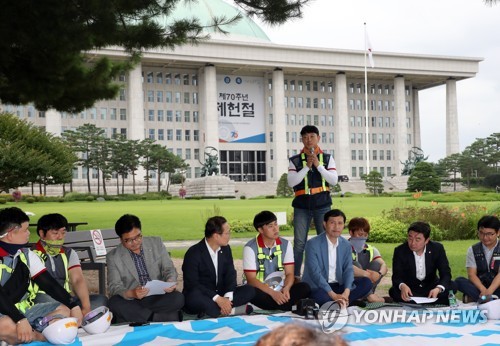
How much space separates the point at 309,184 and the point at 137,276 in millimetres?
2536

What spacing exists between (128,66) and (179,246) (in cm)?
489

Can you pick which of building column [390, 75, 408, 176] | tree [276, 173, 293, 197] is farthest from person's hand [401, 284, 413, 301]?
building column [390, 75, 408, 176]

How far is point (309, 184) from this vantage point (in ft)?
25.1

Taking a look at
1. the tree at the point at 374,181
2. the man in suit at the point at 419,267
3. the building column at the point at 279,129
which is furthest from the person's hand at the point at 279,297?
the building column at the point at 279,129

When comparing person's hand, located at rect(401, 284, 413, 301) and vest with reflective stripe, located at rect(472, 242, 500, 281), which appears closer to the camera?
person's hand, located at rect(401, 284, 413, 301)

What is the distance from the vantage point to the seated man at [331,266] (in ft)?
20.7

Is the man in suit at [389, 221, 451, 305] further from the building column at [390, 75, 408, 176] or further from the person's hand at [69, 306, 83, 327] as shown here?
the building column at [390, 75, 408, 176]

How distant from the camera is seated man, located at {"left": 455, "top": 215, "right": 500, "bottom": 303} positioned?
6391mm

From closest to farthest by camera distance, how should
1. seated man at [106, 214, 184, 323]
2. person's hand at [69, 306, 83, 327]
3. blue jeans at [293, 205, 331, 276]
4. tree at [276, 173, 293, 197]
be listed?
person's hand at [69, 306, 83, 327]
seated man at [106, 214, 184, 323]
blue jeans at [293, 205, 331, 276]
tree at [276, 173, 293, 197]

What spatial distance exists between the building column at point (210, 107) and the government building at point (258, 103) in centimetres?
12

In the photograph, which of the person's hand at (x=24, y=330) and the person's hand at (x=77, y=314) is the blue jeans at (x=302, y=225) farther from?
the person's hand at (x=24, y=330)

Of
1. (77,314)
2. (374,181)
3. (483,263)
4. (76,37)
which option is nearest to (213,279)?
(77,314)

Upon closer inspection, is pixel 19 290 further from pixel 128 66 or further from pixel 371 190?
pixel 371 190

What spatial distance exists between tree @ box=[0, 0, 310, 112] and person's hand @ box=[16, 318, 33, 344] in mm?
3872
